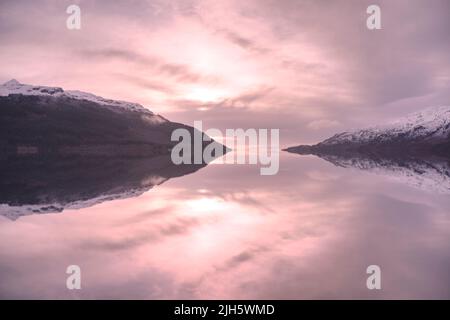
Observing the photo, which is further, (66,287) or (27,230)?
(27,230)

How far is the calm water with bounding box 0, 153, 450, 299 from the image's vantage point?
528 inches

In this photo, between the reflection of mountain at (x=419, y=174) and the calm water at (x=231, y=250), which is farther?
the reflection of mountain at (x=419, y=174)

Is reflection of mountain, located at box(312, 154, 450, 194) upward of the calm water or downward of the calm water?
upward

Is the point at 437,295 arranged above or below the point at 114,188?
below

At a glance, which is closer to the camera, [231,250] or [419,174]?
[231,250]

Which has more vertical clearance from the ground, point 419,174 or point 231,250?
point 419,174

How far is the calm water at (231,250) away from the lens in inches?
528

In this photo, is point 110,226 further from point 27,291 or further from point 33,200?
point 33,200

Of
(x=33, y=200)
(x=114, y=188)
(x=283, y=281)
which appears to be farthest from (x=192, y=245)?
(x=114, y=188)

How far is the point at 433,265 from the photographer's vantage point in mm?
15664

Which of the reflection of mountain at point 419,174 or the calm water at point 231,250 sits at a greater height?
the reflection of mountain at point 419,174

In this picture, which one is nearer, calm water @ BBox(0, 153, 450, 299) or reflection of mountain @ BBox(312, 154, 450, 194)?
calm water @ BBox(0, 153, 450, 299)

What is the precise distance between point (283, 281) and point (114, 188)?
3318 cm

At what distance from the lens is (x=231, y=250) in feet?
58.8
